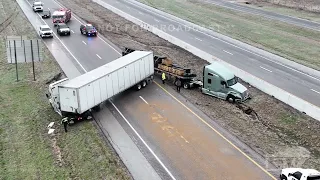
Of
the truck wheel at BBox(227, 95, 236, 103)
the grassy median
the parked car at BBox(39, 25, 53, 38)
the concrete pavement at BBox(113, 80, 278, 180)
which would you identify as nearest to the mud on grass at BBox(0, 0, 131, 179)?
the concrete pavement at BBox(113, 80, 278, 180)

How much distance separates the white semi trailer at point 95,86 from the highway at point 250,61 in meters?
13.9

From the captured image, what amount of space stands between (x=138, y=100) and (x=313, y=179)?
1789 centimetres

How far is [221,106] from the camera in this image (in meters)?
34.3

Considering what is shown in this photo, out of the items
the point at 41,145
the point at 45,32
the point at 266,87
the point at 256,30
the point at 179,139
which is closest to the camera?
the point at 41,145

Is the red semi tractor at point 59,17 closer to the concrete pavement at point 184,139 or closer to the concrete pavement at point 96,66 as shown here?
the concrete pavement at point 96,66

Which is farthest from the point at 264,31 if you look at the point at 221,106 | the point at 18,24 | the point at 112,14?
the point at 18,24

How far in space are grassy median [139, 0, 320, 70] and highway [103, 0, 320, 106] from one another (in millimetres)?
3621

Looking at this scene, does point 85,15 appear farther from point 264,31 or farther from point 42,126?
point 42,126

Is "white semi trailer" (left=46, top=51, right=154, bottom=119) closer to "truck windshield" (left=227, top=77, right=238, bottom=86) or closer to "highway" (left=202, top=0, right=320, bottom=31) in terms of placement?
"truck windshield" (left=227, top=77, right=238, bottom=86)

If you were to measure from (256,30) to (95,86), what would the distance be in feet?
136

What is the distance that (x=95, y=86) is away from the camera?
3150 centimetres

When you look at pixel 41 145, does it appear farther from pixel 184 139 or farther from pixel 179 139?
pixel 184 139

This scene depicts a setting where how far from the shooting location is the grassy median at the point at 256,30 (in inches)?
2099

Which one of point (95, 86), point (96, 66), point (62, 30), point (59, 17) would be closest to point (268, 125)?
point (95, 86)
